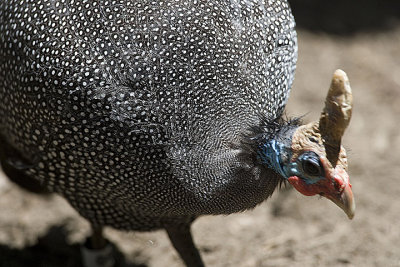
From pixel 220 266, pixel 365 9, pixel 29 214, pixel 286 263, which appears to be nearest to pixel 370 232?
pixel 286 263

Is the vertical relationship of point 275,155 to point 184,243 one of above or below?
above

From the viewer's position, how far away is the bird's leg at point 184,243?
308 centimetres

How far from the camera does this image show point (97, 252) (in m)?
3.61

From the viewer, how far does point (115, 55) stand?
251 centimetres

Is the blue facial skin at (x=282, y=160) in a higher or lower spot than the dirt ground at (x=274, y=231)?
higher

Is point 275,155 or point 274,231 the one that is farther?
point 274,231

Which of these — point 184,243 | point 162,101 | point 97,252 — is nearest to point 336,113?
point 162,101

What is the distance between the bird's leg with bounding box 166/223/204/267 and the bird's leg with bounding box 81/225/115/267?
0.63 meters

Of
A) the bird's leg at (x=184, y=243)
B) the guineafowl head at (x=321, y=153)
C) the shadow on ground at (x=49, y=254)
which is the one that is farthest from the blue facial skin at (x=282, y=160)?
the shadow on ground at (x=49, y=254)

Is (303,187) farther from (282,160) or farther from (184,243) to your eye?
(184,243)

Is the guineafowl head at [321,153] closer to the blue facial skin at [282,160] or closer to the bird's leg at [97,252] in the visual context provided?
the blue facial skin at [282,160]

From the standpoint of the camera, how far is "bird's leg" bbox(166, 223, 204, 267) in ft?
10.1

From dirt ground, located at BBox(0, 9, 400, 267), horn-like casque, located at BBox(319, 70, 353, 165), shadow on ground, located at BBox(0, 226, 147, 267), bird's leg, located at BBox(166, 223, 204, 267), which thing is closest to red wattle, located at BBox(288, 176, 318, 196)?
horn-like casque, located at BBox(319, 70, 353, 165)

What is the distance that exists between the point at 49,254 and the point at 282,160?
2.07 m
